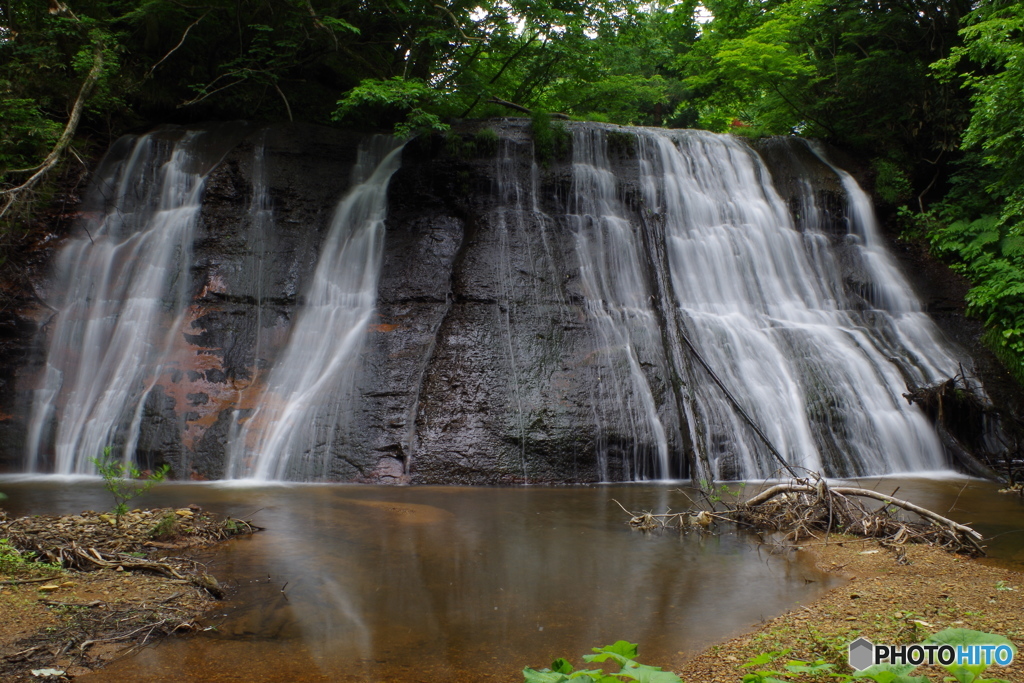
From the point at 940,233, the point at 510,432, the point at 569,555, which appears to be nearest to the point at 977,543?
the point at 569,555

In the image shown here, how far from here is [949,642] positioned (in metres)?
1.98

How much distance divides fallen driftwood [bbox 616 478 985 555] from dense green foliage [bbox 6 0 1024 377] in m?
7.18

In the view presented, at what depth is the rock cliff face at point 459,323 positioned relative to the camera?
9.51 meters

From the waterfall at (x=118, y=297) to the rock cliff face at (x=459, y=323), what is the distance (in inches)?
7.4

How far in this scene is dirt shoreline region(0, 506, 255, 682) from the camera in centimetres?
349

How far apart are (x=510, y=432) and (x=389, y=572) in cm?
452

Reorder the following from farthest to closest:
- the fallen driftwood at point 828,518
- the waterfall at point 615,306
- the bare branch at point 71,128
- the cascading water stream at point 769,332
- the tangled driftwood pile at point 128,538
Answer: the bare branch at point 71,128 → the cascading water stream at point 769,332 → the waterfall at point 615,306 → the fallen driftwood at point 828,518 → the tangled driftwood pile at point 128,538

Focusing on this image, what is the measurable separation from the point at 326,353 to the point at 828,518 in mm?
7640

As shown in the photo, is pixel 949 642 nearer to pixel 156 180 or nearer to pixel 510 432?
pixel 510 432

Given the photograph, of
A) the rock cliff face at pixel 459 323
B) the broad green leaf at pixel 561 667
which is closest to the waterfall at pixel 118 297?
the rock cliff face at pixel 459 323

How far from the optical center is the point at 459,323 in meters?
11.0

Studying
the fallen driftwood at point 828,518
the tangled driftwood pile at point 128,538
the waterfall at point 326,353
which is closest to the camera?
the tangled driftwood pile at point 128,538

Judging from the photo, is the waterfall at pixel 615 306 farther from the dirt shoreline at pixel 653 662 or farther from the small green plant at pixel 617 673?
the small green plant at pixel 617 673

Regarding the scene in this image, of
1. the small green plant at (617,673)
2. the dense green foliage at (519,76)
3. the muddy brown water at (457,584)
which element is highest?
the dense green foliage at (519,76)
